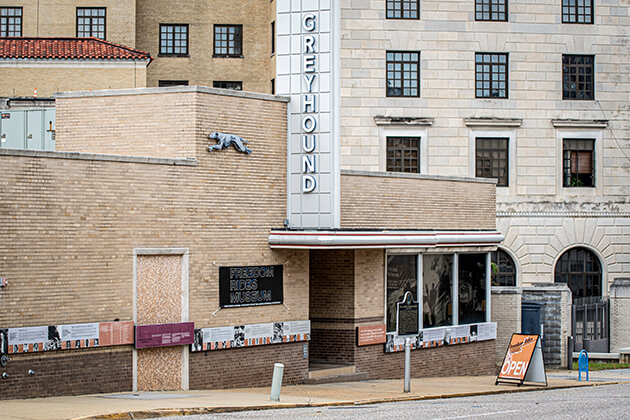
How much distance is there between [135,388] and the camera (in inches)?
762

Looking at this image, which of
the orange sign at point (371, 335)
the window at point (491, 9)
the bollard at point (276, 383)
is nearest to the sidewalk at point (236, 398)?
the bollard at point (276, 383)

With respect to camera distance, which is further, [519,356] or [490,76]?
[490,76]

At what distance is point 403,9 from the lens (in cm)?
3934

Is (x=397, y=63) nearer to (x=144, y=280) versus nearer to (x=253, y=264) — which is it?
(x=253, y=264)

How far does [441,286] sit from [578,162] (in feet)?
52.2

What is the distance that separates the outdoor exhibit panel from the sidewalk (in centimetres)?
74

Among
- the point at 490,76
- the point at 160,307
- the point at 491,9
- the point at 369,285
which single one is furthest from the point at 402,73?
the point at 160,307

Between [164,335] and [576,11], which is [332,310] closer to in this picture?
[164,335]

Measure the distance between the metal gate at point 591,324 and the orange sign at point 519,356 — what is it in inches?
485

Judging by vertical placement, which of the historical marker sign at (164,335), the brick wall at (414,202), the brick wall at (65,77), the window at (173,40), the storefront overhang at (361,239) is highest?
the window at (173,40)

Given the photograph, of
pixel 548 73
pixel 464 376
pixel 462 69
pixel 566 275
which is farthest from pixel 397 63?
pixel 464 376

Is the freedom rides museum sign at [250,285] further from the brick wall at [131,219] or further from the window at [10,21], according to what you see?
the window at [10,21]

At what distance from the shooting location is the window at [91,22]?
148 ft

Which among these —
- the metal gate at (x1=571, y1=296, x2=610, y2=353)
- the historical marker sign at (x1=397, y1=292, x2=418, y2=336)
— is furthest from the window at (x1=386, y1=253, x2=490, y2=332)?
the metal gate at (x1=571, y1=296, x2=610, y2=353)
